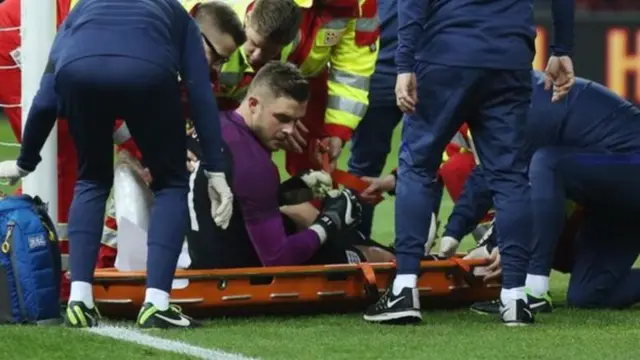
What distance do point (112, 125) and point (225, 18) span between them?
28.6 inches

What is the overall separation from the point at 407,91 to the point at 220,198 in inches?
29.8

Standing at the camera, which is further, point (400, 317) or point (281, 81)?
point (281, 81)

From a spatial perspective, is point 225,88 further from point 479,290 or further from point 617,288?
point 617,288

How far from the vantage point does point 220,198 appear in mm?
5980

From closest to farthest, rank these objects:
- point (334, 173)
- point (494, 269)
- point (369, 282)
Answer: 1. point (369, 282)
2. point (494, 269)
3. point (334, 173)

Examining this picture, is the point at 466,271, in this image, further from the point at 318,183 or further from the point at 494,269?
the point at 318,183

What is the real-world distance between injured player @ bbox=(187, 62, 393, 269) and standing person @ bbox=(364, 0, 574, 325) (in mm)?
435

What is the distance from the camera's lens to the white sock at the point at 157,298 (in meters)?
5.92

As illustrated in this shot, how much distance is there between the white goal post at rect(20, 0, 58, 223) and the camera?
6.68 m

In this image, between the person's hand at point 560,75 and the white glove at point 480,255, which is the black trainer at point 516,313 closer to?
the white glove at point 480,255

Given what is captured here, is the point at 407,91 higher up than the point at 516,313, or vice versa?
the point at 407,91

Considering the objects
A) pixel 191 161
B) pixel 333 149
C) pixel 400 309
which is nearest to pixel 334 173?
pixel 333 149

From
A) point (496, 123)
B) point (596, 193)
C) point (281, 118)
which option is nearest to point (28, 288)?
point (281, 118)

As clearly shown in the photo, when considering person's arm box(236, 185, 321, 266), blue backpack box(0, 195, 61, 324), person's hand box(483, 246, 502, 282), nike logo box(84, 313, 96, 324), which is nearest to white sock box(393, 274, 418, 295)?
person's arm box(236, 185, 321, 266)
